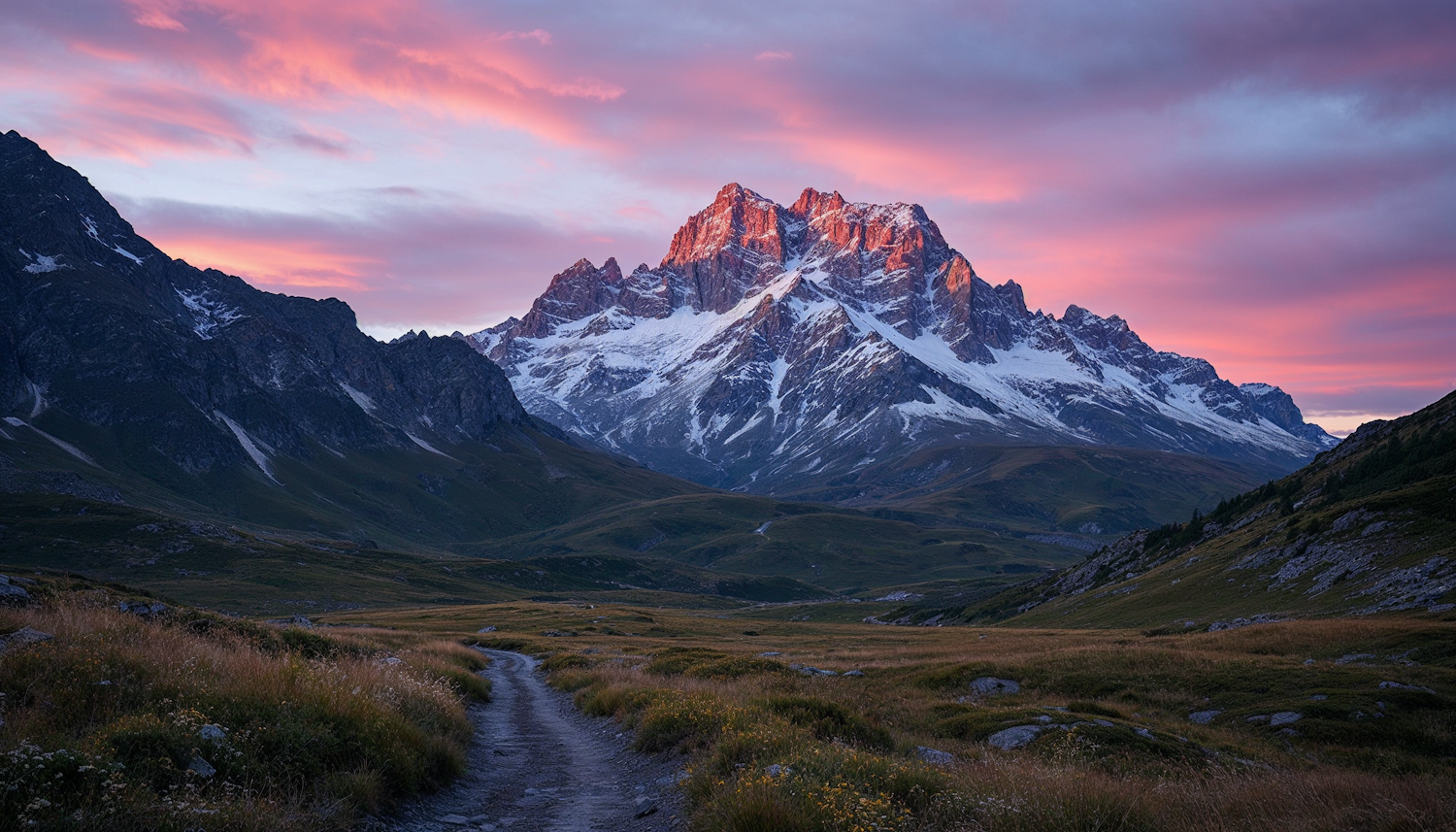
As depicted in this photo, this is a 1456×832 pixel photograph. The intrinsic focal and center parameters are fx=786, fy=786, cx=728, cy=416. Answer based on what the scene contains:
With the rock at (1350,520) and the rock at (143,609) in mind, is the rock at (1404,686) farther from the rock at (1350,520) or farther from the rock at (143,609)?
the rock at (1350,520)

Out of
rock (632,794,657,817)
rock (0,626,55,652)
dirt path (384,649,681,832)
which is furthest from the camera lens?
rock (632,794,657,817)

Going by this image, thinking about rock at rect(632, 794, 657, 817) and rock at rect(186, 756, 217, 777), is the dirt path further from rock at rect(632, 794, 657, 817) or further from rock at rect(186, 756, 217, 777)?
rock at rect(186, 756, 217, 777)

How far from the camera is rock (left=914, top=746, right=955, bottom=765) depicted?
17.1 meters

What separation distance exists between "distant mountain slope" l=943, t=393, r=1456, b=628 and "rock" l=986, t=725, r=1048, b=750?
42.5 metres

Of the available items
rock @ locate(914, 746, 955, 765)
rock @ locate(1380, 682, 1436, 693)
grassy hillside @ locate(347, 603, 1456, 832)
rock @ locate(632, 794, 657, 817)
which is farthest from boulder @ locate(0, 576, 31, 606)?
rock @ locate(1380, 682, 1436, 693)

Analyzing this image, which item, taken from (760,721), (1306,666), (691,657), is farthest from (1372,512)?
(760,721)

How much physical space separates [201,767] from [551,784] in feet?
28.3

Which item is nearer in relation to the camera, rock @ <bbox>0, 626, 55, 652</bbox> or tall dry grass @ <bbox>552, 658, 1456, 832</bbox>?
tall dry grass @ <bbox>552, 658, 1456, 832</bbox>

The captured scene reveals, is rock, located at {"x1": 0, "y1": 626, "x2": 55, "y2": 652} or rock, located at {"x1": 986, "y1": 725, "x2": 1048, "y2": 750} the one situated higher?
rock, located at {"x1": 0, "y1": 626, "x2": 55, "y2": 652}

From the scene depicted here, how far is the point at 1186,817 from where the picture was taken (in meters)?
11.3

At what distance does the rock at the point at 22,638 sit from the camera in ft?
43.9

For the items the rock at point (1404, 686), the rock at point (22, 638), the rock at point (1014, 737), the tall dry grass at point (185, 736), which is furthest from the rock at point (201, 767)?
the rock at point (1404, 686)

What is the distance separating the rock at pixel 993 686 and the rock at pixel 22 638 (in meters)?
31.2

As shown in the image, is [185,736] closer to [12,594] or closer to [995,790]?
[995,790]
